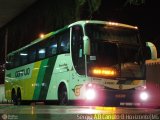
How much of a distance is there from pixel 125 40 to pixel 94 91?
92.3 inches

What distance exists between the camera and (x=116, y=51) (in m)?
16.2

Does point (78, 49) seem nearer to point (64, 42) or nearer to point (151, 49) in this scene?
point (64, 42)

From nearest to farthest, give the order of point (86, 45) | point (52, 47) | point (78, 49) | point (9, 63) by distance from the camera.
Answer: point (86, 45), point (78, 49), point (52, 47), point (9, 63)

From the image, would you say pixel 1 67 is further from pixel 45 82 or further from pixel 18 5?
pixel 45 82

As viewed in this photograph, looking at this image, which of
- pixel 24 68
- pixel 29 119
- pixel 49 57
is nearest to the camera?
pixel 29 119

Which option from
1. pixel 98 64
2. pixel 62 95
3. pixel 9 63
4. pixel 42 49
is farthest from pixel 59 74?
pixel 9 63

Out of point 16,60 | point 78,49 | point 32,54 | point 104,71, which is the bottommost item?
point 104,71

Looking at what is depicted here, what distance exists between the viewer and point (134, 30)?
17.2 metres

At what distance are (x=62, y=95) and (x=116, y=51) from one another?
3.07 meters

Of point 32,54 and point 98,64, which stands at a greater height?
point 32,54

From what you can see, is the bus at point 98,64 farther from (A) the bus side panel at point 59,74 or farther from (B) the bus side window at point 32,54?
(B) the bus side window at point 32,54

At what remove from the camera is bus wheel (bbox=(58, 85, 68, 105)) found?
1740 centimetres

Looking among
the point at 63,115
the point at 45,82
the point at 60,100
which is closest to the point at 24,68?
the point at 45,82

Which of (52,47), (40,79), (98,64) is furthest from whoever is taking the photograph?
(40,79)
